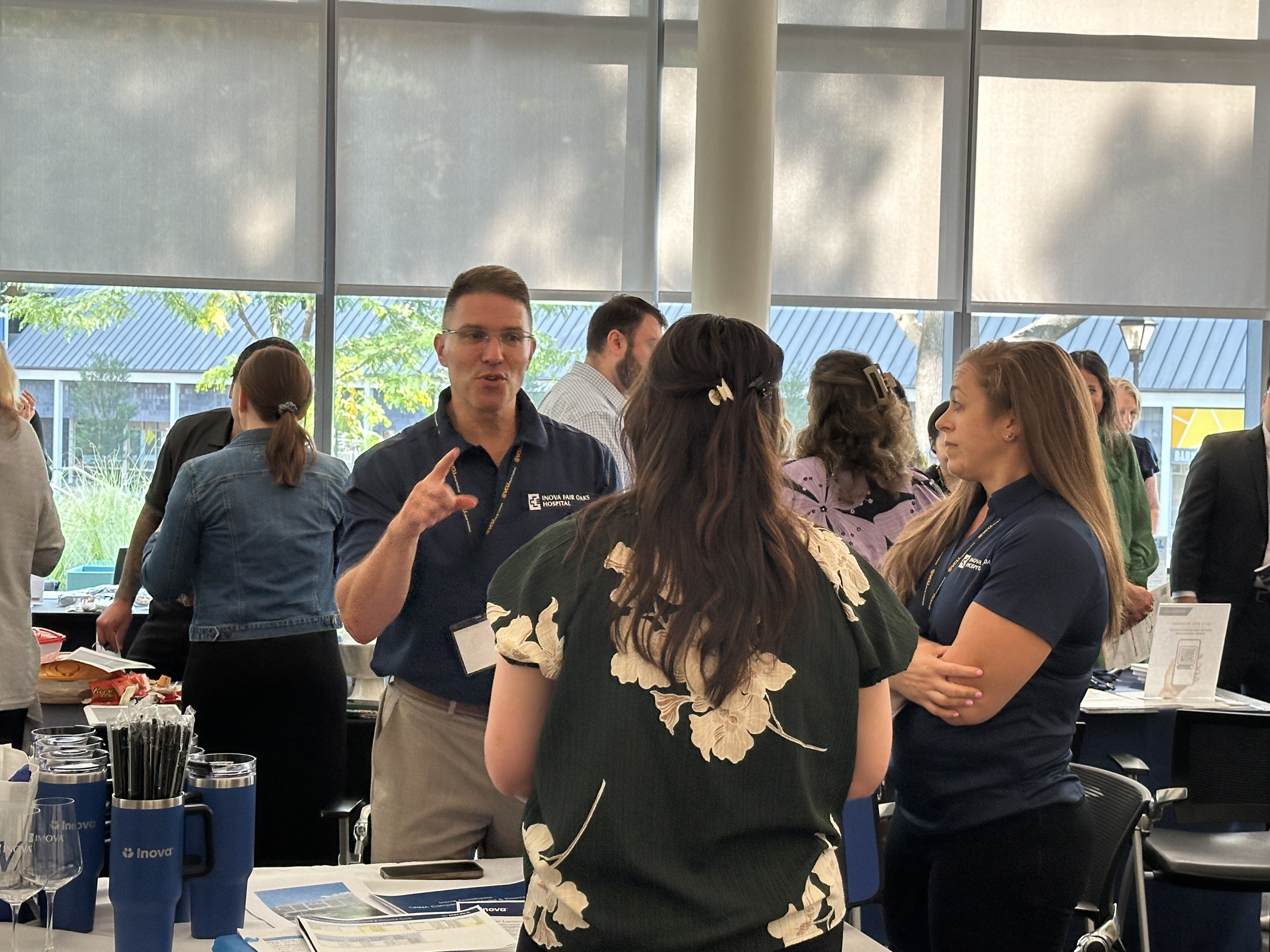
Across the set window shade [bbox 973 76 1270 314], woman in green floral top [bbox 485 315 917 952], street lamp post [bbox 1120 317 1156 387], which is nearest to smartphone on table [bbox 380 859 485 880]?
woman in green floral top [bbox 485 315 917 952]

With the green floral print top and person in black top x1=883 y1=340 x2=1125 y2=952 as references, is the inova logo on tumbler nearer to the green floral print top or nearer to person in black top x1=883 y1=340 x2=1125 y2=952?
the green floral print top

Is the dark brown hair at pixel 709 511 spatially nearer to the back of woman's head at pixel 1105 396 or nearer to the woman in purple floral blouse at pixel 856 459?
the woman in purple floral blouse at pixel 856 459

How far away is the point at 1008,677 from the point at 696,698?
906 millimetres

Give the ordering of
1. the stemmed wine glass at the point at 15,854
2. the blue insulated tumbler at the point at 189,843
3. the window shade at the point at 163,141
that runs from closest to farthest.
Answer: the stemmed wine glass at the point at 15,854 → the blue insulated tumbler at the point at 189,843 → the window shade at the point at 163,141

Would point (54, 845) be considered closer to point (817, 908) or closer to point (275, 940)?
point (275, 940)

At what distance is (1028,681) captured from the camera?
214 cm

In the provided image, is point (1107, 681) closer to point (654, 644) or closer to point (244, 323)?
point (654, 644)

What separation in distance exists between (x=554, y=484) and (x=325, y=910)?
92 centimetres

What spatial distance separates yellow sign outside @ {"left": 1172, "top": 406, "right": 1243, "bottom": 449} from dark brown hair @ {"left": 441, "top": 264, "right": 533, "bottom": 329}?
506cm

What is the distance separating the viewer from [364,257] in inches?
235

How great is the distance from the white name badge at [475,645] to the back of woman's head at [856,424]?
4.39 feet

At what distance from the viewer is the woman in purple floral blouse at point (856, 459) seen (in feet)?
10.8

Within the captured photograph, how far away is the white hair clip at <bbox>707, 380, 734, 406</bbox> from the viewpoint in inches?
56.5

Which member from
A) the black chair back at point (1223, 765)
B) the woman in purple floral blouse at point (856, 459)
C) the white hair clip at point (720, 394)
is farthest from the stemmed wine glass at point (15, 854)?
the black chair back at point (1223, 765)
